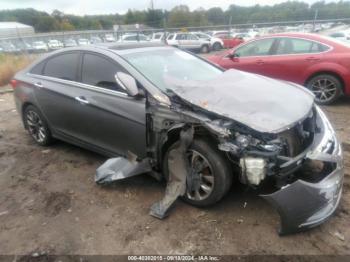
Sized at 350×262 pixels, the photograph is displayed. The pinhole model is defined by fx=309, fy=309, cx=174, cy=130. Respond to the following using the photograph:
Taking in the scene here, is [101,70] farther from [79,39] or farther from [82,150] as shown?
[79,39]

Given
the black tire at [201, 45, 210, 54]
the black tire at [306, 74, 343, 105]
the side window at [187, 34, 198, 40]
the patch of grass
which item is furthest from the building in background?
the black tire at [306, 74, 343, 105]

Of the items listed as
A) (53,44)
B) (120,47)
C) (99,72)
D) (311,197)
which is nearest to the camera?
(311,197)

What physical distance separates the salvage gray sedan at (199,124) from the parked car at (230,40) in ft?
62.4

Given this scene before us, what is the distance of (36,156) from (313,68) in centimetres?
547

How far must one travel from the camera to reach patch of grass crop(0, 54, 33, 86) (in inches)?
456

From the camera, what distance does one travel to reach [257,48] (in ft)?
23.3

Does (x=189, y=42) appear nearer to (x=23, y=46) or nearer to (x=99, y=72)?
(x=23, y=46)

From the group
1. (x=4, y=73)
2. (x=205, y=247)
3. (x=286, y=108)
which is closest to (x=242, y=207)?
(x=205, y=247)

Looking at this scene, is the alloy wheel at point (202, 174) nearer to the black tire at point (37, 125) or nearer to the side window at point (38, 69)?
the black tire at point (37, 125)

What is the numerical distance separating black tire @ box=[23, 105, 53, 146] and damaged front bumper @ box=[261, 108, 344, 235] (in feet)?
11.6

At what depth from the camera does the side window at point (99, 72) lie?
11.8ft

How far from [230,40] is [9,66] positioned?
51.8 ft

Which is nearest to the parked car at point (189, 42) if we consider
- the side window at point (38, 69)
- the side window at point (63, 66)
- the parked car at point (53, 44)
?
the parked car at point (53, 44)

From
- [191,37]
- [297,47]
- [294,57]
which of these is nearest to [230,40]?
[191,37]
